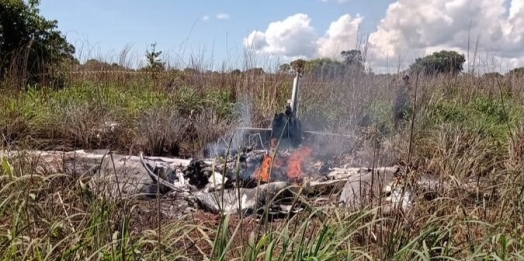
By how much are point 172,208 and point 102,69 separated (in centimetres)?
721

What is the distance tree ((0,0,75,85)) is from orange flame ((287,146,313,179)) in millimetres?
5632

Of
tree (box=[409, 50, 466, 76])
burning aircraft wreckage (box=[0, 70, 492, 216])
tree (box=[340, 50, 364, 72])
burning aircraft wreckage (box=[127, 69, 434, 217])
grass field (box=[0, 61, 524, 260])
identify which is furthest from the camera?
tree (box=[409, 50, 466, 76])

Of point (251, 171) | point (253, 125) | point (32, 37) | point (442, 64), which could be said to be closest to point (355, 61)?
point (253, 125)

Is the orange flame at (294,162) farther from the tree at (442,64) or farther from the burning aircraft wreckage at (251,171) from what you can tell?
the tree at (442,64)

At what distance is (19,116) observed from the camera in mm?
5824

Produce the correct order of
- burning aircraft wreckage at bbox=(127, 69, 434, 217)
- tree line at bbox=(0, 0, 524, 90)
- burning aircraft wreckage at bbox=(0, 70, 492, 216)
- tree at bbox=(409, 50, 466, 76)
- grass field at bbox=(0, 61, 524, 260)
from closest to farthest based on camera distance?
1. grass field at bbox=(0, 61, 524, 260)
2. burning aircraft wreckage at bbox=(0, 70, 492, 216)
3. burning aircraft wreckage at bbox=(127, 69, 434, 217)
4. tree line at bbox=(0, 0, 524, 90)
5. tree at bbox=(409, 50, 466, 76)

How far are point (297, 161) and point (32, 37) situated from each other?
262 inches

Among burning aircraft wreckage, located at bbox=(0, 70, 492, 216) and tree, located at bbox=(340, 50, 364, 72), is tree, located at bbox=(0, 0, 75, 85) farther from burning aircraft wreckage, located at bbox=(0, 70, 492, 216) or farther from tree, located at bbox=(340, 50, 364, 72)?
burning aircraft wreckage, located at bbox=(0, 70, 492, 216)

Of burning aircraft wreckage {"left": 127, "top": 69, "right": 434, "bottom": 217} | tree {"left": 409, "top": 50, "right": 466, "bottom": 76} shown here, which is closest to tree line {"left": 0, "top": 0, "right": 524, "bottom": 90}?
tree {"left": 409, "top": 50, "right": 466, "bottom": 76}

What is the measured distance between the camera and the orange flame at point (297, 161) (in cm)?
509

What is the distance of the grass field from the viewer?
2.18 meters

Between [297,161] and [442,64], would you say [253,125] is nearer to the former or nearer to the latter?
[297,161]

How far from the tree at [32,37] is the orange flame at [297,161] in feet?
18.5

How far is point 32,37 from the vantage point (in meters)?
10.2
